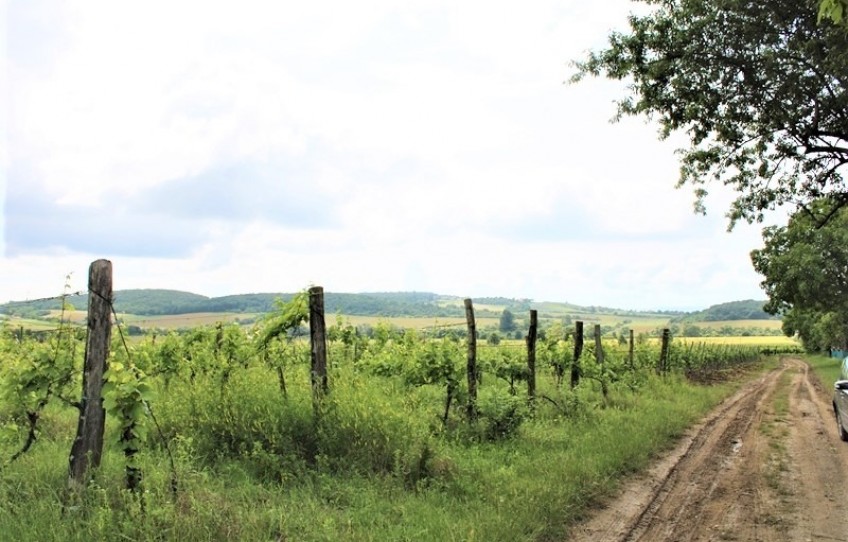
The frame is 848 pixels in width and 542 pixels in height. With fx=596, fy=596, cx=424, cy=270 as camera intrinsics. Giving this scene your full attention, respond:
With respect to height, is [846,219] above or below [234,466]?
above

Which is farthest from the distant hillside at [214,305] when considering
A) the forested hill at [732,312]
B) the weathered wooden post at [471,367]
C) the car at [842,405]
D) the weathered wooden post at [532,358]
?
the forested hill at [732,312]

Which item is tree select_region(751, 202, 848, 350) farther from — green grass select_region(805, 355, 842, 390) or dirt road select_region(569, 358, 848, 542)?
dirt road select_region(569, 358, 848, 542)

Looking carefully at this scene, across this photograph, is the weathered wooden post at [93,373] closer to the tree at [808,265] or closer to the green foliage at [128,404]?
the green foliage at [128,404]

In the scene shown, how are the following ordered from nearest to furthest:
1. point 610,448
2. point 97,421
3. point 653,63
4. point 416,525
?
point 97,421 < point 416,525 < point 610,448 < point 653,63

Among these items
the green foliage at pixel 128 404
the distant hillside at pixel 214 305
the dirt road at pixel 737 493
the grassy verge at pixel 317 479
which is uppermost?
the distant hillside at pixel 214 305

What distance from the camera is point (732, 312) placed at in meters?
169

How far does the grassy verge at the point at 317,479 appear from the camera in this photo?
5000mm

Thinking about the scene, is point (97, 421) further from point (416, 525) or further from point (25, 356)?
point (416, 525)

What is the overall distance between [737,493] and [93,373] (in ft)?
25.0

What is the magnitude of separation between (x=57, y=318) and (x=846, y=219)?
3934 centimetres

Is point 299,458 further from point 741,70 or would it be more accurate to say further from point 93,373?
Answer: point 741,70

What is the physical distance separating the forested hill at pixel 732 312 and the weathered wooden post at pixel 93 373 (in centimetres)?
17348

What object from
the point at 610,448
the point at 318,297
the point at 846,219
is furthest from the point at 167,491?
the point at 846,219

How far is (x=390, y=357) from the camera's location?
41.4 ft
